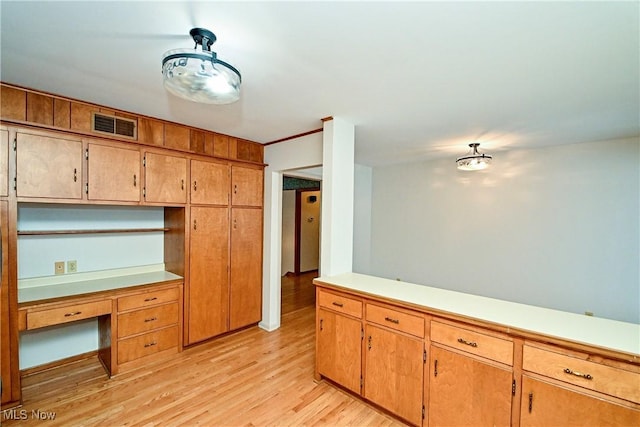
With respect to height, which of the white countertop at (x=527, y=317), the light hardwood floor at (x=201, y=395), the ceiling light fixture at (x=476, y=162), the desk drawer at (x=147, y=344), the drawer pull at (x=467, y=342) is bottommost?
the light hardwood floor at (x=201, y=395)

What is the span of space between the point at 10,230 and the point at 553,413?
3586 mm

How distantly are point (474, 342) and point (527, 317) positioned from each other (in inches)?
13.1

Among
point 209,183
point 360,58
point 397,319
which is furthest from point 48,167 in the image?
point 397,319

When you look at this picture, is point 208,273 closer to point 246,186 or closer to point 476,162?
point 246,186

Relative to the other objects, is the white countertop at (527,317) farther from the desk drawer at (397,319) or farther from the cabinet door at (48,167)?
the cabinet door at (48,167)

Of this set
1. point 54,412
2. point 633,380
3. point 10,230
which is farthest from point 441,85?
point 54,412

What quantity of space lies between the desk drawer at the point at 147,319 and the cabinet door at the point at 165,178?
105cm

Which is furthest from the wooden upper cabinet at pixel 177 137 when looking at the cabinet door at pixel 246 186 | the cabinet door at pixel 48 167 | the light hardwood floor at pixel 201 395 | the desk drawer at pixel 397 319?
the desk drawer at pixel 397 319

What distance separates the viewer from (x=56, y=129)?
7.09 ft

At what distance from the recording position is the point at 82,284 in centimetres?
258

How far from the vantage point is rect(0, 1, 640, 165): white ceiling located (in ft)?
4.08

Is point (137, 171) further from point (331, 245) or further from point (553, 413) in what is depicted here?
point (553, 413)

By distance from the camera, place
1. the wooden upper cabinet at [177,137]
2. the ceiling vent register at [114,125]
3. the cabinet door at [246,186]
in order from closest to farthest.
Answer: the ceiling vent register at [114,125], the wooden upper cabinet at [177,137], the cabinet door at [246,186]

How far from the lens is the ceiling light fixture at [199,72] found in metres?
1.32
